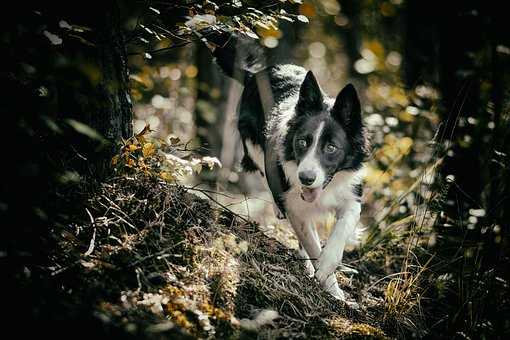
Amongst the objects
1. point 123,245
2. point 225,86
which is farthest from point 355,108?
point 225,86

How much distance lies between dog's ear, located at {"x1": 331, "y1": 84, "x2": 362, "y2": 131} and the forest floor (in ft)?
4.26

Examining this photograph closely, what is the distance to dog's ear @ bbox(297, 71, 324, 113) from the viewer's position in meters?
4.12

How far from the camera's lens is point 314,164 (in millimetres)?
3803

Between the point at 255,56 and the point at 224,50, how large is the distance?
0.41m

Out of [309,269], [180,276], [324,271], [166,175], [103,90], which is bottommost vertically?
[309,269]

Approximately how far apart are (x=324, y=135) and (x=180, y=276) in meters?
1.88

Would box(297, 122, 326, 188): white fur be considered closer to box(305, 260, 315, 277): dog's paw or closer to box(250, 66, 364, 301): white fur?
box(250, 66, 364, 301): white fur

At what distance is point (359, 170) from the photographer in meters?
4.32

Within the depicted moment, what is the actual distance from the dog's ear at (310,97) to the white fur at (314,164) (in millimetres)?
284

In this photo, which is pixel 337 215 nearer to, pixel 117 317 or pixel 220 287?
pixel 220 287

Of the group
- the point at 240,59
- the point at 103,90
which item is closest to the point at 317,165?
the point at 103,90

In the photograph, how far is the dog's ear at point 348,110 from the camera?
402 cm

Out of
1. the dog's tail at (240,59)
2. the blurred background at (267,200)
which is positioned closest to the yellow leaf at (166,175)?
the blurred background at (267,200)

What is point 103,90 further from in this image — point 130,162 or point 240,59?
point 240,59
